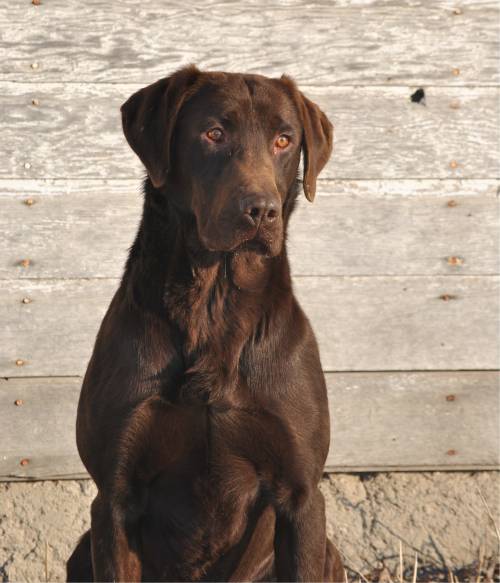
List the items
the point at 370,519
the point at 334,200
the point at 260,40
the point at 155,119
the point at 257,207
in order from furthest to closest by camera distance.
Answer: the point at 370,519 → the point at 334,200 → the point at 260,40 → the point at 155,119 → the point at 257,207

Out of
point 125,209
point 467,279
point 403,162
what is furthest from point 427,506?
point 125,209

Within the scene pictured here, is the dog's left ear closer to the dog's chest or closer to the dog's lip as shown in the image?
the dog's lip

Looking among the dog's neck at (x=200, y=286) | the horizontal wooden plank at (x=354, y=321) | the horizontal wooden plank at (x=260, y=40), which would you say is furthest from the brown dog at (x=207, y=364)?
the horizontal wooden plank at (x=354, y=321)

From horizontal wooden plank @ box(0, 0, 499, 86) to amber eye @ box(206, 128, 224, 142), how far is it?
1.16 meters

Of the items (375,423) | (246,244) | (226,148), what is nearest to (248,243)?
(246,244)

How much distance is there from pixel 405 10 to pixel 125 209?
135cm

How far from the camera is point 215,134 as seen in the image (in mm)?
2910

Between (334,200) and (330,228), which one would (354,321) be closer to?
(330,228)

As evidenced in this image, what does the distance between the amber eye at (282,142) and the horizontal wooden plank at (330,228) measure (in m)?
1.10

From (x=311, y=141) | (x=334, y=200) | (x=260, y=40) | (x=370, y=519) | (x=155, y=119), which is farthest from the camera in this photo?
(x=370, y=519)

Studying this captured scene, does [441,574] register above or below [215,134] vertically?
below

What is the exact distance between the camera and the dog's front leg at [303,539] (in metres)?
2.87

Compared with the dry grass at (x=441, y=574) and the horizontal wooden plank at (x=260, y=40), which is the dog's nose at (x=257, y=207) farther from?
the dry grass at (x=441, y=574)

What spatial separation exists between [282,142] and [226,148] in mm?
195
